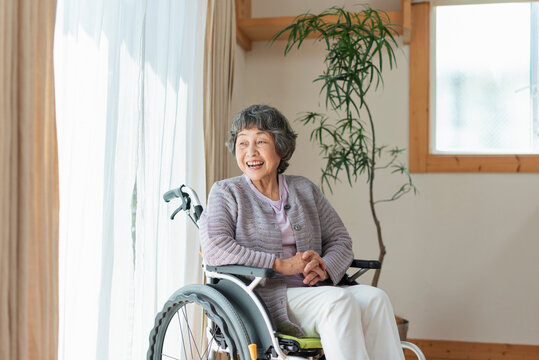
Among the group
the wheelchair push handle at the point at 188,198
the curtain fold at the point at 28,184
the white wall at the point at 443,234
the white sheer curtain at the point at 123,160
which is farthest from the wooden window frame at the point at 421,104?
the curtain fold at the point at 28,184

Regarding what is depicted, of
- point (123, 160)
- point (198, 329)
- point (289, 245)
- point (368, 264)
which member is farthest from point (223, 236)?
point (198, 329)

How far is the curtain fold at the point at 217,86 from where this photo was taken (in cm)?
270

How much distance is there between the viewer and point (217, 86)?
279 centimetres

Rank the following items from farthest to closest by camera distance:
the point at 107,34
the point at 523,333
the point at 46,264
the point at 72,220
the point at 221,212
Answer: the point at 523,333 → the point at 221,212 → the point at 107,34 → the point at 72,220 → the point at 46,264

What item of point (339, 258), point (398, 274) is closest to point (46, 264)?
point (339, 258)

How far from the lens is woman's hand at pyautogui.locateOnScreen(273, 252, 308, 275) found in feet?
6.17

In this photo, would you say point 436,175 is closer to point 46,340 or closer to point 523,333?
point 523,333

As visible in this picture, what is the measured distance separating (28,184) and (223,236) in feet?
2.32

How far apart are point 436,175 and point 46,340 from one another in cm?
257

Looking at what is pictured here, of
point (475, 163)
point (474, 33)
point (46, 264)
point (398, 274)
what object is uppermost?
point (474, 33)

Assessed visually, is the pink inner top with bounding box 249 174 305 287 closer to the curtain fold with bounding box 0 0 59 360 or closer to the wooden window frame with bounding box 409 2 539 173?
the curtain fold with bounding box 0 0 59 360

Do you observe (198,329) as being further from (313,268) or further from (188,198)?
(313,268)

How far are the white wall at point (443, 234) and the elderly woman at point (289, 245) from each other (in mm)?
1300

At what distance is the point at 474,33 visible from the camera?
3.52 meters
